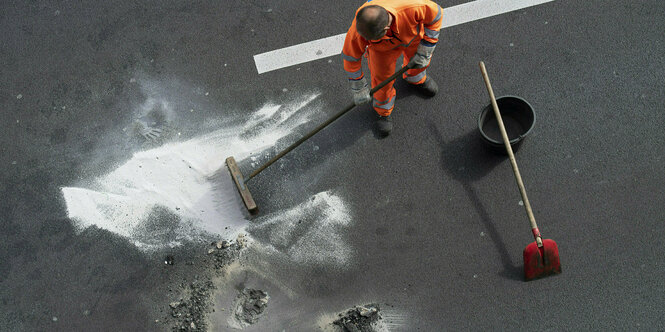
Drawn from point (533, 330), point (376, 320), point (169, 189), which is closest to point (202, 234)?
point (169, 189)

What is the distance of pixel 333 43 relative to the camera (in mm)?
5840

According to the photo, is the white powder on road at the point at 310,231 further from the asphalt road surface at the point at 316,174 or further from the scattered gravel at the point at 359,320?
the scattered gravel at the point at 359,320

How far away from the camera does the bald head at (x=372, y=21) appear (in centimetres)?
405

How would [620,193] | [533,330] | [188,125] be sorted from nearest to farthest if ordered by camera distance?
[533,330], [620,193], [188,125]

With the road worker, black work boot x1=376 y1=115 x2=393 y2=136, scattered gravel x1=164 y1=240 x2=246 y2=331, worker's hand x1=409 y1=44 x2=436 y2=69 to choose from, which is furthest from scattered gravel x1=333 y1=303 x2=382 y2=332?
worker's hand x1=409 y1=44 x2=436 y2=69

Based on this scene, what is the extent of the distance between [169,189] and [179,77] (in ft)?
4.16

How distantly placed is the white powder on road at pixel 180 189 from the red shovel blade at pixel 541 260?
2.49m

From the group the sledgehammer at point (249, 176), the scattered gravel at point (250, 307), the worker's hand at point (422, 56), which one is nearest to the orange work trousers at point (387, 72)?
the worker's hand at point (422, 56)

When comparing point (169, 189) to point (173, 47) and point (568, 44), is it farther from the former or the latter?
point (568, 44)

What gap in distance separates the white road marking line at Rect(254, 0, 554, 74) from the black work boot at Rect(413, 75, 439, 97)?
0.76m

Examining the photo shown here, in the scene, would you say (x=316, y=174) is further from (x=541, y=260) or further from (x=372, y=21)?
(x=541, y=260)

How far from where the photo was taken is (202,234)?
17.1 feet

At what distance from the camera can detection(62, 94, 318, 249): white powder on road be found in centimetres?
525

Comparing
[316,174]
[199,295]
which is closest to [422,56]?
[316,174]
